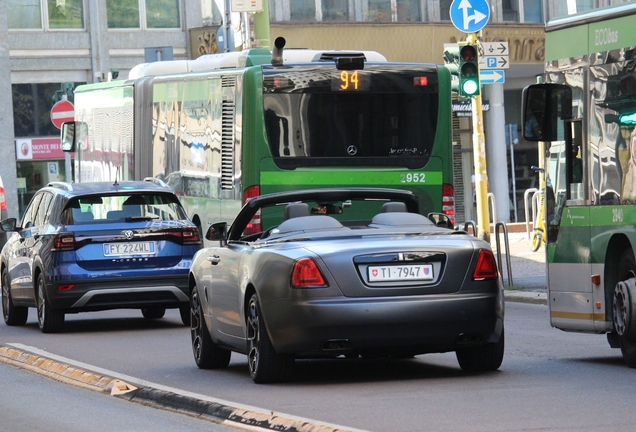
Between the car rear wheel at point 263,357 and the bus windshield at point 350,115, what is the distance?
8807mm

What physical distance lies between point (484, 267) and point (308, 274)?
1.20 m

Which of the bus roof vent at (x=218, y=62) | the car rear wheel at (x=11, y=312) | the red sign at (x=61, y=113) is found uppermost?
the bus roof vent at (x=218, y=62)

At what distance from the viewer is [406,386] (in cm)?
1088

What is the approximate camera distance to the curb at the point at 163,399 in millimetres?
8750

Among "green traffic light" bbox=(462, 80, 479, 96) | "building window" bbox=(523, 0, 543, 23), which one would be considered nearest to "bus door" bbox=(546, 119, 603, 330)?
"green traffic light" bbox=(462, 80, 479, 96)

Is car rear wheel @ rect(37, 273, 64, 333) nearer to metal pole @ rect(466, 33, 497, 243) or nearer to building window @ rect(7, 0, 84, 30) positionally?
metal pole @ rect(466, 33, 497, 243)

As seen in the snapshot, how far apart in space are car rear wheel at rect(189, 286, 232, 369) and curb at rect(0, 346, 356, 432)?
37.7 inches

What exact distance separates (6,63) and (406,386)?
36296mm

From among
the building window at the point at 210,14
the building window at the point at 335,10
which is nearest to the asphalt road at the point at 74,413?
the building window at the point at 335,10

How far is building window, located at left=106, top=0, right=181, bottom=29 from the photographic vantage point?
1940 inches

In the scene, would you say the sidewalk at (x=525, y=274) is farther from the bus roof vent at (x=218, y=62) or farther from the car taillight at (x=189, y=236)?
the car taillight at (x=189, y=236)

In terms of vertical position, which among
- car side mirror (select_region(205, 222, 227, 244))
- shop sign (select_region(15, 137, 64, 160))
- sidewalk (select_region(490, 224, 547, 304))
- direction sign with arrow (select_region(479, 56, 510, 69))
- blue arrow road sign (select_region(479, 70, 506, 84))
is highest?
direction sign with arrow (select_region(479, 56, 510, 69))

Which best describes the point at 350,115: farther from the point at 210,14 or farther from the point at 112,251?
the point at 210,14

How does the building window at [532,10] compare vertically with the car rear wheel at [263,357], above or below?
above
